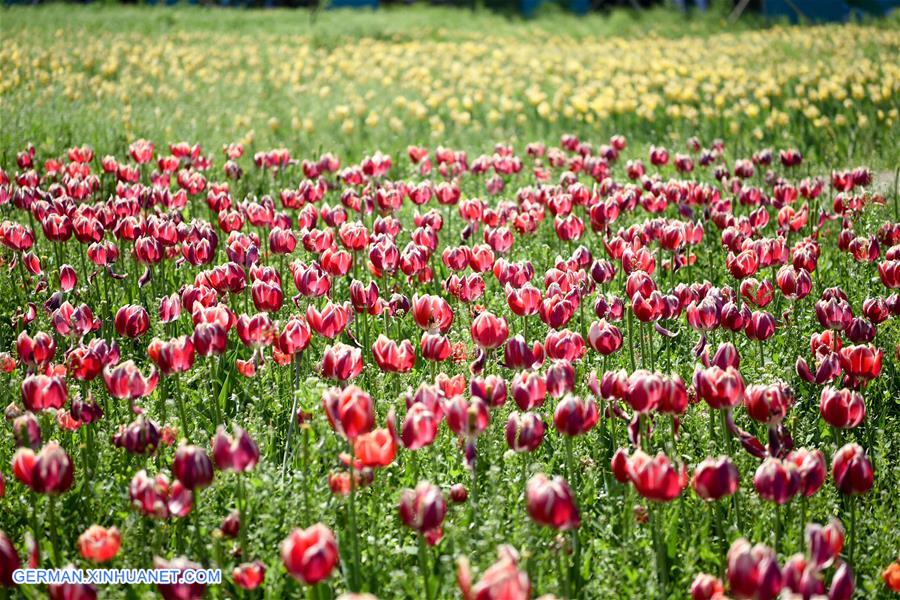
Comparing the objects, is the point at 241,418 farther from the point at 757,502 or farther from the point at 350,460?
the point at 757,502

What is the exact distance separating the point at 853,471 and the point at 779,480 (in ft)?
0.71

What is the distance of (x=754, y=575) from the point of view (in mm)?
1770

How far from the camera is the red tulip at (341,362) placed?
266 centimetres

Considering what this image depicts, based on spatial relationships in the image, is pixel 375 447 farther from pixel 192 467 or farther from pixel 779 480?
pixel 779 480

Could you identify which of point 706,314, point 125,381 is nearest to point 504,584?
point 125,381

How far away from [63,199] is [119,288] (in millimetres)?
541

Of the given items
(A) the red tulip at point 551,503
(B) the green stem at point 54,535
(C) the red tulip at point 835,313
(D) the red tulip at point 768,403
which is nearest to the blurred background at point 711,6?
(C) the red tulip at point 835,313

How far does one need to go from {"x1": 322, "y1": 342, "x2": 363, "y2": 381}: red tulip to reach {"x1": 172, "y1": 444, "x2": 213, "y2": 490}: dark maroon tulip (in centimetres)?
55

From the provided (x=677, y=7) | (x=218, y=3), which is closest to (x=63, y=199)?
(x=677, y=7)

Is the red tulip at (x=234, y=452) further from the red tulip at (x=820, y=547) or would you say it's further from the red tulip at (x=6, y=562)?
the red tulip at (x=820, y=547)

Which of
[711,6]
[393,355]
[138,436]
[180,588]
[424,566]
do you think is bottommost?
[424,566]

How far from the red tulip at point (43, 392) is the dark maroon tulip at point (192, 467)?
1.90ft

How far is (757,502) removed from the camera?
269 cm

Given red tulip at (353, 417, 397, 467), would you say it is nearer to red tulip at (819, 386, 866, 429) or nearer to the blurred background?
red tulip at (819, 386, 866, 429)
